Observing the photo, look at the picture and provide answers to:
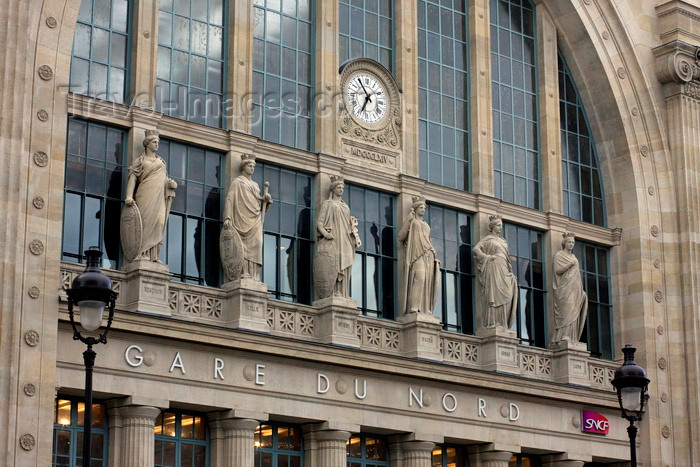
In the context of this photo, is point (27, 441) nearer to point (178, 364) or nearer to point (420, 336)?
point (178, 364)

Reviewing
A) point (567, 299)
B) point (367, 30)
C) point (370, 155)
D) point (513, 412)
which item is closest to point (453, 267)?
point (567, 299)

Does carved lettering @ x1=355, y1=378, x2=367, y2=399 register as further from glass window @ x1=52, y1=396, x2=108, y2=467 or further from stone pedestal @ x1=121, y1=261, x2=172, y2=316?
glass window @ x1=52, y1=396, x2=108, y2=467

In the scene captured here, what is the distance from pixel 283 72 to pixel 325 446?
28.5ft

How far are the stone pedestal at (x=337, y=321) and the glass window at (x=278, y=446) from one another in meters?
2.16

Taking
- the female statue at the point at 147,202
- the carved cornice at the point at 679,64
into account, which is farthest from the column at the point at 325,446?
the carved cornice at the point at 679,64

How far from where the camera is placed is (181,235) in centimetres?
3147

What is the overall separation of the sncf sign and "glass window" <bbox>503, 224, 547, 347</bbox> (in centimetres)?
208

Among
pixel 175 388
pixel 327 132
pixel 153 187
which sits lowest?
pixel 175 388

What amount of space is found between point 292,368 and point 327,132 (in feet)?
19.4

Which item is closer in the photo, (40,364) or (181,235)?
(40,364)

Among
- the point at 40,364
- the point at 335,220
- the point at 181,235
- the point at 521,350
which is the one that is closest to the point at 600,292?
the point at 521,350

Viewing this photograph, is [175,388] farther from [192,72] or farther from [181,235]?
[192,72]

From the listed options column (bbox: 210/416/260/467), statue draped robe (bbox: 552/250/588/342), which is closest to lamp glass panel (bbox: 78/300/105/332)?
column (bbox: 210/416/260/467)

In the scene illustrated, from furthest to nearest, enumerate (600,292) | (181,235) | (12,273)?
(600,292) → (181,235) → (12,273)
